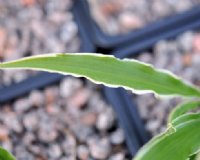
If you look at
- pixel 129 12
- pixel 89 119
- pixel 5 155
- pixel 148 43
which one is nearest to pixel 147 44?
pixel 148 43

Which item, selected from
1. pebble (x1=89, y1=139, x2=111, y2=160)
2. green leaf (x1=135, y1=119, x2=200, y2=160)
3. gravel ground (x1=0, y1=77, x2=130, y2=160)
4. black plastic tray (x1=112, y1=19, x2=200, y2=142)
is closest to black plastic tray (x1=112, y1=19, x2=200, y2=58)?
black plastic tray (x1=112, y1=19, x2=200, y2=142)

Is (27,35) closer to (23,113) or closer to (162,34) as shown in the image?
(23,113)

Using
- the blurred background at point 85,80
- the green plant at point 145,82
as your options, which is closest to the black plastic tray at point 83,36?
the blurred background at point 85,80

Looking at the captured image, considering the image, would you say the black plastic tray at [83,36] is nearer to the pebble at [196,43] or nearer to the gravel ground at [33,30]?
the gravel ground at [33,30]

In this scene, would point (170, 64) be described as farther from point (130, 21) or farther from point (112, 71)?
point (112, 71)

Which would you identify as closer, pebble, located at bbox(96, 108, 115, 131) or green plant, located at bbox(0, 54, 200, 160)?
green plant, located at bbox(0, 54, 200, 160)

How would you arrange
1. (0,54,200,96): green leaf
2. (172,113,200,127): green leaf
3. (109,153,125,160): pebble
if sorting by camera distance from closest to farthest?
(0,54,200,96): green leaf, (172,113,200,127): green leaf, (109,153,125,160): pebble

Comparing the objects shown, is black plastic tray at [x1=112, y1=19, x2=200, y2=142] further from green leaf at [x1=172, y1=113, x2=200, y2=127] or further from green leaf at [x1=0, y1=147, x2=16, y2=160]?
green leaf at [x1=0, y1=147, x2=16, y2=160]
